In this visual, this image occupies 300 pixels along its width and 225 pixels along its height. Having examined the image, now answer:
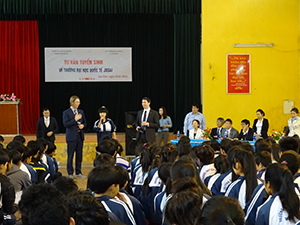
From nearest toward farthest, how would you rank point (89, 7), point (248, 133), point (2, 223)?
point (2, 223)
point (248, 133)
point (89, 7)

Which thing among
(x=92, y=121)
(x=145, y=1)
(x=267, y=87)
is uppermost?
(x=145, y=1)

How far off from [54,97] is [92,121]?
1.23 metres

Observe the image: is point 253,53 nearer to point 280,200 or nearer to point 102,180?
point 280,200

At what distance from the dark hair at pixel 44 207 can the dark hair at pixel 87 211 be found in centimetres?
22

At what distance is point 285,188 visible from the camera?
2.47m

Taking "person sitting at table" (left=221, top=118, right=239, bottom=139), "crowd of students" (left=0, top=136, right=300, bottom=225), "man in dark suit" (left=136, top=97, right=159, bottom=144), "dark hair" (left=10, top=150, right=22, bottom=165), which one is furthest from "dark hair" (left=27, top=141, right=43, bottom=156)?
"person sitting at table" (left=221, top=118, right=239, bottom=139)

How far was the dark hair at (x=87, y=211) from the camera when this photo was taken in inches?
71.6

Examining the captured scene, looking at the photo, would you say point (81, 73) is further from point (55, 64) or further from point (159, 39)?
point (159, 39)

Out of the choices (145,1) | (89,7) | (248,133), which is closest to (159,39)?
(145,1)

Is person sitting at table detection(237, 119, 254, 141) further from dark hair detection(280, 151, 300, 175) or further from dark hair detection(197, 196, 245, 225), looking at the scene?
dark hair detection(197, 196, 245, 225)

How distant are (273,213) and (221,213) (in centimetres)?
97

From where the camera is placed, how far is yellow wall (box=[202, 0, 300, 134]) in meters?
11.3

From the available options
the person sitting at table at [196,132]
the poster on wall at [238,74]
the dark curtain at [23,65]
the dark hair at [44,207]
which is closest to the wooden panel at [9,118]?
the dark curtain at [23,65]

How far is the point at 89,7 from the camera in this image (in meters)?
11.2
